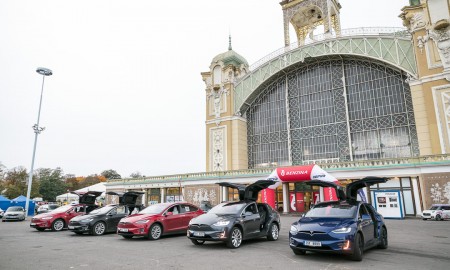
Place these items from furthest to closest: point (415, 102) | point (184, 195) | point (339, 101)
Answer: point (184, 195) → point (339, 101) → point (415, 102)

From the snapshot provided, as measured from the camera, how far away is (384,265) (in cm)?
711

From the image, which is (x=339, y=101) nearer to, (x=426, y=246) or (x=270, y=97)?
(x=270, y=97)

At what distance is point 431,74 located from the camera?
92.4 feet

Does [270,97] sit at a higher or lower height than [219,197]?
higher

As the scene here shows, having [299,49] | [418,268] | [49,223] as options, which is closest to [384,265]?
[418,268]

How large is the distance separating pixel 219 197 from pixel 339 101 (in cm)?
1793

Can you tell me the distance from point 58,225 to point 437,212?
2505cm

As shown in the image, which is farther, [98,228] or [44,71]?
[44,71]

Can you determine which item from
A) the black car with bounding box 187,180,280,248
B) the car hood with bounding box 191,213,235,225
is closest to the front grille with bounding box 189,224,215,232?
Answer: the black car with bounding box 187,180,280,248

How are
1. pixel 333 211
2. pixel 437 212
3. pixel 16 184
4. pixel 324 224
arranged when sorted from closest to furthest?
pixel 324 224
pixel 333 211
pixel 437 212
pixel 16 184

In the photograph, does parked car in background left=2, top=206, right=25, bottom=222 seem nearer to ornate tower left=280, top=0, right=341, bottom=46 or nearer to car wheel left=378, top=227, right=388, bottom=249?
car wheel left=378, top=227, right=388, bottom=249

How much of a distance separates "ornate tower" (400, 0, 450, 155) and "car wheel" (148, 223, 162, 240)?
2601 cm

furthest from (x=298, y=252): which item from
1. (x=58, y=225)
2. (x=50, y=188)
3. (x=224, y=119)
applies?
(x=50, y=188)

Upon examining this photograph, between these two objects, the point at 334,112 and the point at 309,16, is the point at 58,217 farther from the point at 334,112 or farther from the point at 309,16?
the point at 309,16
